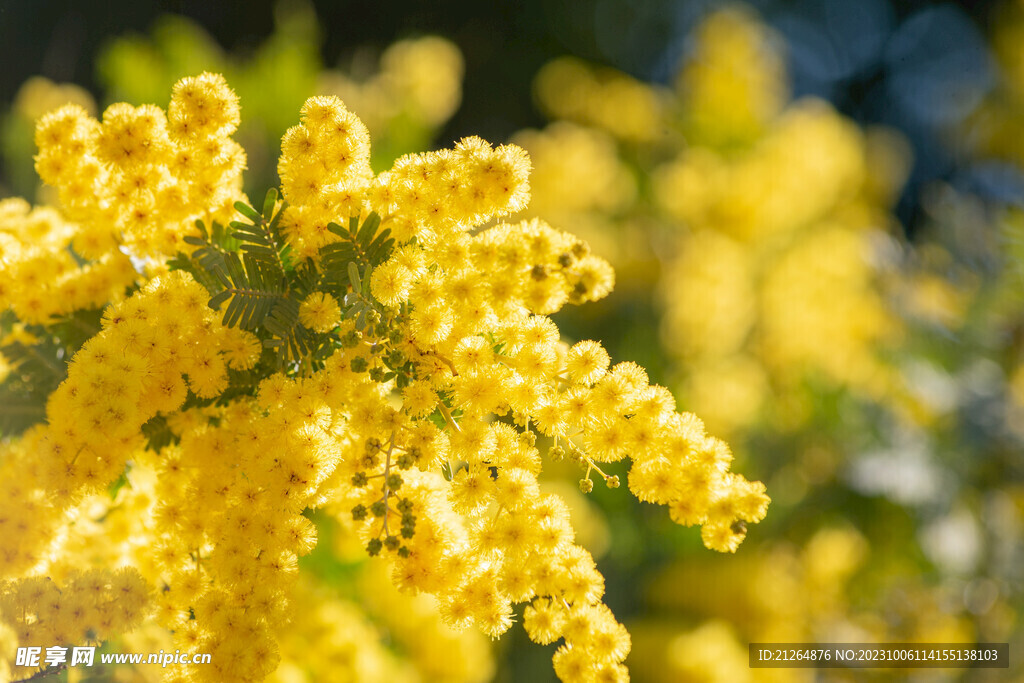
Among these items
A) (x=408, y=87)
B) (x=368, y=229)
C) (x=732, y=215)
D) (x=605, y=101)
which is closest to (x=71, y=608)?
(x=368, y=229)

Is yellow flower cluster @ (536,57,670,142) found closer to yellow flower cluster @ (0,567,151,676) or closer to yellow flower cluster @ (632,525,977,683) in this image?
yellow flower cluster @ (632,525,977,683)

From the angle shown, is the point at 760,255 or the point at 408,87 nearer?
the point at 408,87

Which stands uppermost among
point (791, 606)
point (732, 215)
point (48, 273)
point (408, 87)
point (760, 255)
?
point (408, 87)

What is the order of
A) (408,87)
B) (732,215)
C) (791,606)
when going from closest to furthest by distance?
1. (408,87)
2. (791,606)
3. (732,215)

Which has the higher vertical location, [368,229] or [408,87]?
[408,87]

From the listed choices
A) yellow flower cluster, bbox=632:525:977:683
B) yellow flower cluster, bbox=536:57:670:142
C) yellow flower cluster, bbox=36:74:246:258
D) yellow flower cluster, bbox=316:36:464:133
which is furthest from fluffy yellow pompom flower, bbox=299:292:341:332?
yellow flower cluster, bbox=536:57:670:142

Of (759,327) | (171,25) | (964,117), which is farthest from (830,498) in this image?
(171,25)

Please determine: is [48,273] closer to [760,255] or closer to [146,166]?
[146,166]

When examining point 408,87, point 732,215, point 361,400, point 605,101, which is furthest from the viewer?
point 605,101
